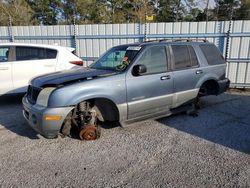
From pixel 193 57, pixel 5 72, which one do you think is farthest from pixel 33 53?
pixel 193 57

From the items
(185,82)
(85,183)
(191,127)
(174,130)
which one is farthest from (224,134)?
(85,183)

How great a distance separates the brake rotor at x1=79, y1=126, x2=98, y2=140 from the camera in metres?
4.02

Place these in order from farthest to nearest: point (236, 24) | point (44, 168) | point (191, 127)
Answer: point (236, 24)
point (191, 127)
point (44, 168)

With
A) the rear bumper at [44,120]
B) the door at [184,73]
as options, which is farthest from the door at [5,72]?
the door at [184,73]

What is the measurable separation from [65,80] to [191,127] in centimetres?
272

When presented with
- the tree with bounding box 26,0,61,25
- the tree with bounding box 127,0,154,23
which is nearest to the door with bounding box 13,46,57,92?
the tree with bounding box 127,0,154,23

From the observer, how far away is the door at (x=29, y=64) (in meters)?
6.10

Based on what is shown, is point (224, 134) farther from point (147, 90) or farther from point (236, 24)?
point (236, 24)

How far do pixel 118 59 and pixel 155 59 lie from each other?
751 millimetres

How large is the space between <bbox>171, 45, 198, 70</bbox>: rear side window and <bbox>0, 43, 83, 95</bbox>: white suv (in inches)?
128

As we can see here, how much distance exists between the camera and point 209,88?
5953mm

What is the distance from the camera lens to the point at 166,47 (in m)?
4.82

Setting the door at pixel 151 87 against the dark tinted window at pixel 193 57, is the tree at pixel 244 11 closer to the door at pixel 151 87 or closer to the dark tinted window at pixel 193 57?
the dark tinted window at pixel 193 57

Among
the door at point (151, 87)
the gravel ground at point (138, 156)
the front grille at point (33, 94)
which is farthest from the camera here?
the door at point (151, 87)
